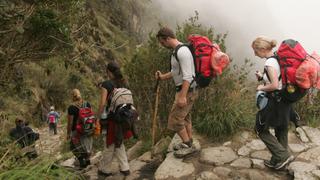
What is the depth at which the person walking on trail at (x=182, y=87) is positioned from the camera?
199 inches

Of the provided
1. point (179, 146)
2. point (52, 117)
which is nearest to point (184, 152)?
point (179, 146)

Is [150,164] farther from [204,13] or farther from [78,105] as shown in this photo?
[204,13]

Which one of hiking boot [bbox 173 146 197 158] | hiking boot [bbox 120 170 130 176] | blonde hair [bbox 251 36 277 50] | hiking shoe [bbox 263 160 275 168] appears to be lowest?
hiking boot [bbox 120 170 130 176]

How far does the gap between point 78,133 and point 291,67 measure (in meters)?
3.47

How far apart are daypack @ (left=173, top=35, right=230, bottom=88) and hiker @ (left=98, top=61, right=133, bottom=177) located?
3.13 feet

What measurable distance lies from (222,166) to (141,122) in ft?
9.02

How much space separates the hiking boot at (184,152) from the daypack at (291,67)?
5.61 feet

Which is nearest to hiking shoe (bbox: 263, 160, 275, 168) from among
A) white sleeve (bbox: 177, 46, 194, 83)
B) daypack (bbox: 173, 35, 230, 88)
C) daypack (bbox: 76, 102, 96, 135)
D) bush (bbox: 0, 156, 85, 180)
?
daypack (bbox: 173, 35, 230, 88)

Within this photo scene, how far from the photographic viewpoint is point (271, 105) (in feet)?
16.4

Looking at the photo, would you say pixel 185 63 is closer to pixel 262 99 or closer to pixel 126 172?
pixel 262 99

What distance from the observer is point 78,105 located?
21.4 feet

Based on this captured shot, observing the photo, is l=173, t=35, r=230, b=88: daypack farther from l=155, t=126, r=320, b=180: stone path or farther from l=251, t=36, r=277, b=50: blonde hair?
l=155, t=126, r=320, b=180: stone path

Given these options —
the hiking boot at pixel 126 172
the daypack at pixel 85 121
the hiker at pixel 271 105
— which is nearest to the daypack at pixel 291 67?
the hiker at pixel 271 105

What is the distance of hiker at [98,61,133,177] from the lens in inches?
219
